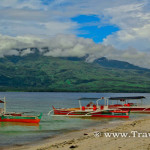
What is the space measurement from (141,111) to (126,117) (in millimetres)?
16851

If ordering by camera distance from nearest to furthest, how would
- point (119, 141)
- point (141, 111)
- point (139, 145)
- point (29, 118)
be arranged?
point (139, 145)
point (119, 141)
point (29, 118)
point (141, 111)

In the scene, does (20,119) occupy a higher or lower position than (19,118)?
lower

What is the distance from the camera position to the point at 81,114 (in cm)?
6009

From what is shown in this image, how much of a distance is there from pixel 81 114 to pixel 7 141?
3059 cm

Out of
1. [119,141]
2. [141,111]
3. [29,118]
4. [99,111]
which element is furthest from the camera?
[141,111]

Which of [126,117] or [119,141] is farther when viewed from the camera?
[126,117]

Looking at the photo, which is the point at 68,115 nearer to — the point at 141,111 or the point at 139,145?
the point at 141,111

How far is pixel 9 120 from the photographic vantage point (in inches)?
1907

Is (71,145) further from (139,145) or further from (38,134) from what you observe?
(38,134)

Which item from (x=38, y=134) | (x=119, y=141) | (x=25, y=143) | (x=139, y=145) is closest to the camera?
(x=139, y=145)

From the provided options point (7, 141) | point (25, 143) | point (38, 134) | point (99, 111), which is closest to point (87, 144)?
point (25, 143)

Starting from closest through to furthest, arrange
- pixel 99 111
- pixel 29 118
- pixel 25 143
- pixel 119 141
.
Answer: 1. pixel 119 141
2. pixel 25 143
3. pixel 29 118
4. pixel 99 111

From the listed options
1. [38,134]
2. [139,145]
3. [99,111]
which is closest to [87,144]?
[139,145]

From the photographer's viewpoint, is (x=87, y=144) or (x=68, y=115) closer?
(x=87, y=144)
